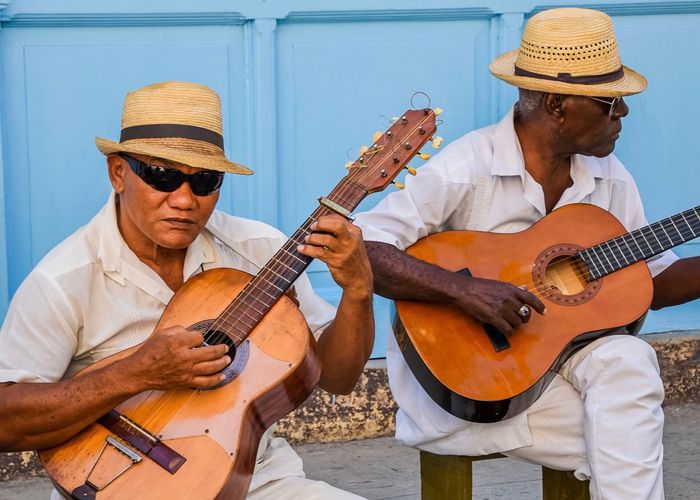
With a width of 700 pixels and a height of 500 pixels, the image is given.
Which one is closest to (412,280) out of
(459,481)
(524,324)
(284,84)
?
(524,324)

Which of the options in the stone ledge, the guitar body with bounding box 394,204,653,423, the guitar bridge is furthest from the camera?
the stone ledge

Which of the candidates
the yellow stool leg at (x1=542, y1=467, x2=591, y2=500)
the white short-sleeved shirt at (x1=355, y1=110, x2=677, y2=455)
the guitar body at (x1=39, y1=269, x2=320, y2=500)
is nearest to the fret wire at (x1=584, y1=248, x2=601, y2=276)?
the white short-sleeved shirt at (x1=355, y1=110, x2=677, y2=455)

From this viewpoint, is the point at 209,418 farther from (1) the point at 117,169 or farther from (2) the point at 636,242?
(2) the point at 636,242

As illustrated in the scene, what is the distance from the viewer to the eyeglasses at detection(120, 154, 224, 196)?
333 centimetres

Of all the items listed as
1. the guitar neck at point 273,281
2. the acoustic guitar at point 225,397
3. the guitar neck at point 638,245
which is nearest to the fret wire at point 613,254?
the guitar neck at point 638,245

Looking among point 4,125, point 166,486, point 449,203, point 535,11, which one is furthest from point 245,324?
point 535,11

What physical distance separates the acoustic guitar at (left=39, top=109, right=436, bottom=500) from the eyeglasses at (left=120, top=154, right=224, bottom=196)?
9.0 inches

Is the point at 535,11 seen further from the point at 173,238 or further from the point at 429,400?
the point at 173,238

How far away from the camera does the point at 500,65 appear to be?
448 cm

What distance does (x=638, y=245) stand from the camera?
4090mm

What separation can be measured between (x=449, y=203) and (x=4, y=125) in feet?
5.66

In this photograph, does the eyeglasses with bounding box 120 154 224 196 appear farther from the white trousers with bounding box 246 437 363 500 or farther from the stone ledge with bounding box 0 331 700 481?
the stone ledge with bounding box 0 331 700 481

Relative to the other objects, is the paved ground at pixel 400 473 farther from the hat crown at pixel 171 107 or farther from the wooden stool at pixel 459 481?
the hat crown at pixel 171 107

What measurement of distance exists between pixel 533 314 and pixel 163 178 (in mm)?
1271
